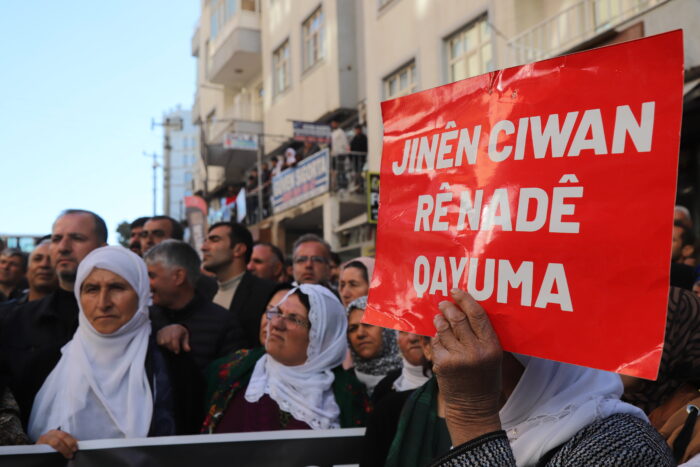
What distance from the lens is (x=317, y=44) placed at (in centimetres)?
1778

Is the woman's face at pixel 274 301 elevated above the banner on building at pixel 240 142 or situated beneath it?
situated beneath

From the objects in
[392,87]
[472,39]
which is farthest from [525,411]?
[392,87]

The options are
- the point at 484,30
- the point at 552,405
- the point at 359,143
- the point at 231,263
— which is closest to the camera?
the point at 552,405

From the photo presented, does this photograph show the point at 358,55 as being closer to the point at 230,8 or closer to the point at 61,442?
the point at 230,8

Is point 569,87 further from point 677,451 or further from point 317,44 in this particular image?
point 317,44

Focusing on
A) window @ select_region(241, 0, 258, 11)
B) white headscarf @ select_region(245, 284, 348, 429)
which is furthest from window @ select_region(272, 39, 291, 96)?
white headscarf @ select_region(245, 284, 348, 429)

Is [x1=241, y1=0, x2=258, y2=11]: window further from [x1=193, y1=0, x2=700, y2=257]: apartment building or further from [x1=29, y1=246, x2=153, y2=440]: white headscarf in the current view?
[x1=29, y1=246, x2=153, y2=440]: white headscarf

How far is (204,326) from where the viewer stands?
3.71 m

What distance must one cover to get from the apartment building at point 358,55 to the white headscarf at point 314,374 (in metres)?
5.43

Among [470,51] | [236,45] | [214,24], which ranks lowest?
[470,51]

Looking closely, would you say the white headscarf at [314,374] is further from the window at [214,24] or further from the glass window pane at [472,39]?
the window at [214,24]

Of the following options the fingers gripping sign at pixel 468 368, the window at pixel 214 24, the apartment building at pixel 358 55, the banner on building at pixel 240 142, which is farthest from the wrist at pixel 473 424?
the window at pixel 214 24

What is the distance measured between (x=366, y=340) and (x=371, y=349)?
57 millimetres

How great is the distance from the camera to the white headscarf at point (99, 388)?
277 centimetres
